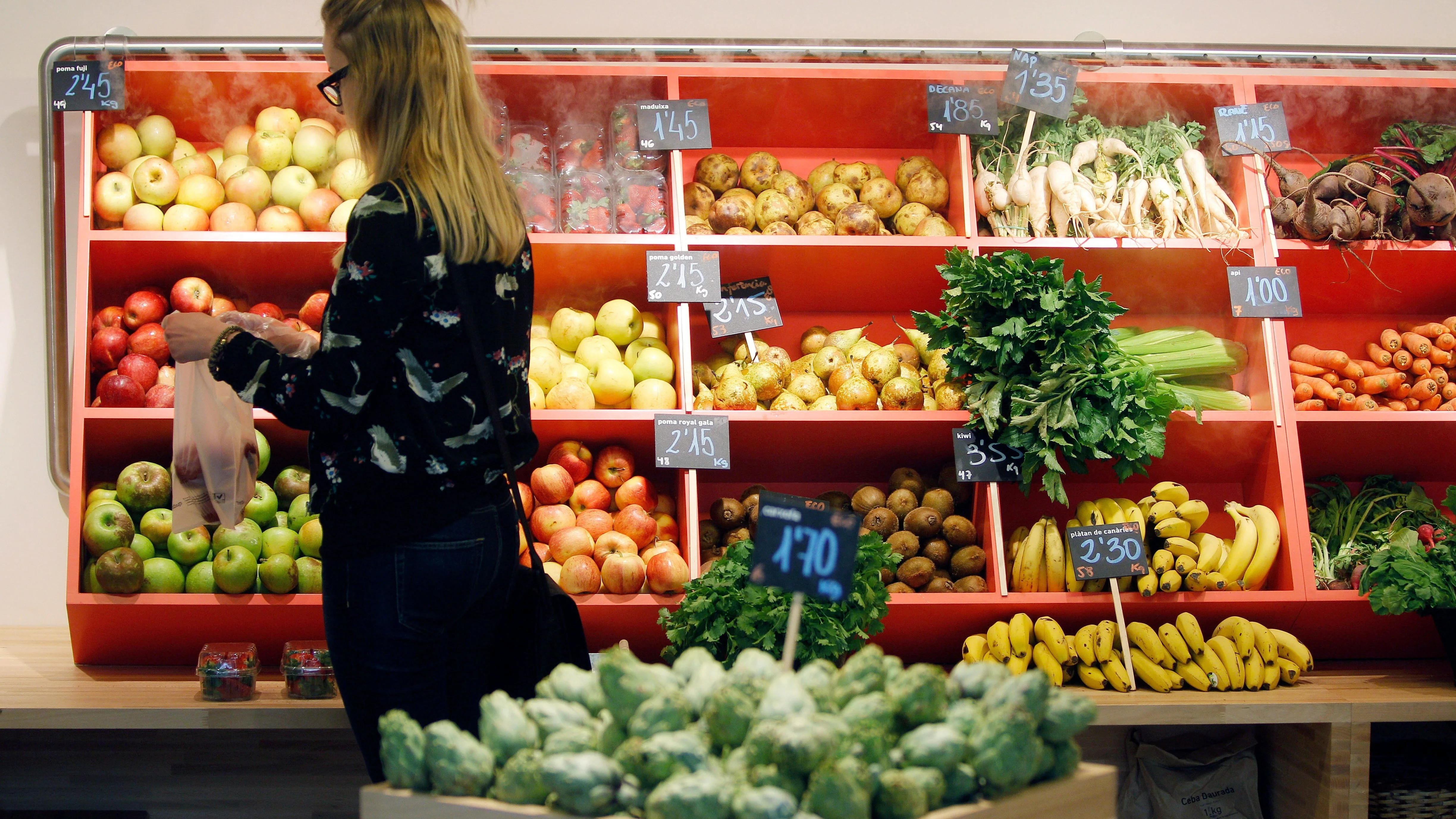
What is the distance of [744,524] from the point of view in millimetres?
3131

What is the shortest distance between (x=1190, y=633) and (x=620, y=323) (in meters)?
1.81

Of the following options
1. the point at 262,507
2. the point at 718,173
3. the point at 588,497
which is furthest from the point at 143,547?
the point at 718,173

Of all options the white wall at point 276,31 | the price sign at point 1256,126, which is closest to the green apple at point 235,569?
the white wall at point 276,31

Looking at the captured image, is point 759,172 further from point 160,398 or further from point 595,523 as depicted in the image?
point 160,398

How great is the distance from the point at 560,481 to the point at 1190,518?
180 cm

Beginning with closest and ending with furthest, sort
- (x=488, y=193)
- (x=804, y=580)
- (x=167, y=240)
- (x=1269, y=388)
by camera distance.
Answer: (x=804, y=580) → (x=488, y=193) → (x=167, y=240) → (x=1269, y=388)

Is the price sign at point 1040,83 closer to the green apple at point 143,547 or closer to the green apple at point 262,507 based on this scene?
the green apple at point 262,507

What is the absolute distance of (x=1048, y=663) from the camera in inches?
108

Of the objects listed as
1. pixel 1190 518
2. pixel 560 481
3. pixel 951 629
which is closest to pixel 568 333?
pixel 560 481

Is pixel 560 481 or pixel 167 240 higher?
pixel 167 240

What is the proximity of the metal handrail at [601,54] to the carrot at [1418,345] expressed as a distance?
2.86ft

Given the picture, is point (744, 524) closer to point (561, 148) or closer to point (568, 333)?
point (568, 333)

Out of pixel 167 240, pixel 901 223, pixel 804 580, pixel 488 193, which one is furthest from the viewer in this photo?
pixel 901 223

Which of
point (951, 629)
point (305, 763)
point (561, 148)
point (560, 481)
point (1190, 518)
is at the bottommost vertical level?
point (305, 763)
